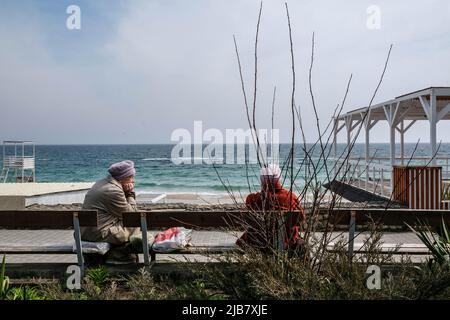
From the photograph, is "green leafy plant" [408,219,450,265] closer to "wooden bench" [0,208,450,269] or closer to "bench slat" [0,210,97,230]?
"wooden bench" [0,208,450,269]

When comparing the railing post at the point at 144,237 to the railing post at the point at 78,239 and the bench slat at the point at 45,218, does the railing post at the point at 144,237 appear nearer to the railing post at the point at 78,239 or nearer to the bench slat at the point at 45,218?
the bench slat at the point at 45,218

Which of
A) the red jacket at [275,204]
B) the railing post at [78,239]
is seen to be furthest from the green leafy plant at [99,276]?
the red jacket at [275,204]

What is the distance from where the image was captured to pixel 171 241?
16.1 ft

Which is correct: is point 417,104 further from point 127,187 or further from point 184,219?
point 184,219

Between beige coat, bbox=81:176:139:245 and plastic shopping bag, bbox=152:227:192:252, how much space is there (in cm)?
32

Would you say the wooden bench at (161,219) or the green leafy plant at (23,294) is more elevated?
the wooden bench at (161,219)

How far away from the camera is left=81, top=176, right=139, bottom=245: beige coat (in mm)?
5008

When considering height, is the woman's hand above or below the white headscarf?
below

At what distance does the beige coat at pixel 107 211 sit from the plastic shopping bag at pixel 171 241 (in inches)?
12.7

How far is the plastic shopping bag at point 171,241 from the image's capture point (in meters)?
4.91

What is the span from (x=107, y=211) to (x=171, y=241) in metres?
0.70

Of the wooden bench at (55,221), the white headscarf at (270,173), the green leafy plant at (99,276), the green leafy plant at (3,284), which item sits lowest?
the green leafy plant at (99,276)

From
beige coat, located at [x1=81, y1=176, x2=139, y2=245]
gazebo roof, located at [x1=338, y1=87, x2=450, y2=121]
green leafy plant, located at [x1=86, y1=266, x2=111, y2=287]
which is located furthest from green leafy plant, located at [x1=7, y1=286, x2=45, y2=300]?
gazebo roof, located at [x1=338, y1=87, x2=450, y2=121]

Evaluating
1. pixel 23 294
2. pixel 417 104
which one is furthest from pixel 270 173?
pixel 417 104
